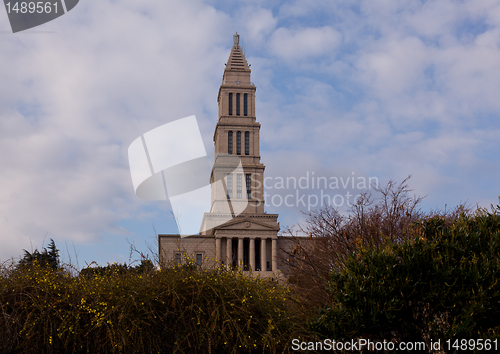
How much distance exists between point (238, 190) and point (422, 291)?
63889 mm

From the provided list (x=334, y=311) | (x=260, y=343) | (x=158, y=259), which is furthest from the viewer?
(x=158, y=259)

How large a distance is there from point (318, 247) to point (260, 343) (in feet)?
37.0

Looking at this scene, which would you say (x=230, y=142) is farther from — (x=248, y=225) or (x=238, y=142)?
(x=248, y=225)

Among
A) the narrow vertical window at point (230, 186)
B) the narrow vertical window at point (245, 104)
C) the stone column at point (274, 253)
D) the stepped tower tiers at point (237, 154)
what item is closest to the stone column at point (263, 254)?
the stone column at point (274, 253)

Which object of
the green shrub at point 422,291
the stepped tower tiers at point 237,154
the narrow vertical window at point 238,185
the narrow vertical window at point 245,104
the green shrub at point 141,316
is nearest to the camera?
the green shrub at point 422,291

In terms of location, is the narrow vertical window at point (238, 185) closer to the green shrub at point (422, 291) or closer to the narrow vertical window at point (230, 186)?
the narrow vertical window at point (230, 186)

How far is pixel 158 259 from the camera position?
1041 centimetres

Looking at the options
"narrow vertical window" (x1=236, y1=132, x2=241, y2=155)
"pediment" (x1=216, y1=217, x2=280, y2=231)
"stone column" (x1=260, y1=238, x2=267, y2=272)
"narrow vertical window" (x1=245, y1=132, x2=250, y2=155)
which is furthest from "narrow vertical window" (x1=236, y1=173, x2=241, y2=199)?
→ "stone column" (x1=260, y1=238, x2=267, y2=272)

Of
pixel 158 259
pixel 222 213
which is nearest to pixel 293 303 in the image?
pixel 158 259

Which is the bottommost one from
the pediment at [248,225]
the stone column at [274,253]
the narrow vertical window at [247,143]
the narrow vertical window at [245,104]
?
the stone column at [274,253]

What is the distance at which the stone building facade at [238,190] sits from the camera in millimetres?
64375

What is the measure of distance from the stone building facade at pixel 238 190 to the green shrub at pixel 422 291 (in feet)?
174

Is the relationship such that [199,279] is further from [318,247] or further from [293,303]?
[318,247]

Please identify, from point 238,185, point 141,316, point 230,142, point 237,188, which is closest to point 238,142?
point 230,142
